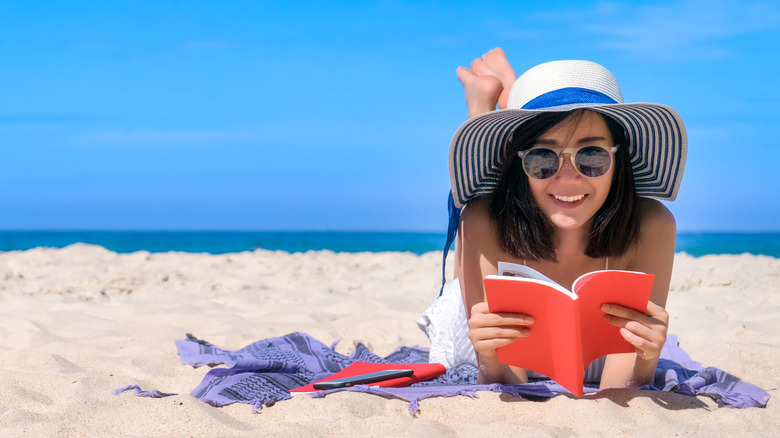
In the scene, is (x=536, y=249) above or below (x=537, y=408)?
above

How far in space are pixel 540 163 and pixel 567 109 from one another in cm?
26

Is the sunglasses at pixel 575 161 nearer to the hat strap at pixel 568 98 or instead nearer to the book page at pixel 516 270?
the hat strap at pixel 568 98

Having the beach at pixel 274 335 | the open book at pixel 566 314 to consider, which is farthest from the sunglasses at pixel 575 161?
the beach at pixel 274 335

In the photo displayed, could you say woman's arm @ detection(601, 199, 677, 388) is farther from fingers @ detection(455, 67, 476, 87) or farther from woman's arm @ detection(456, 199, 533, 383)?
fingers @ detection(455, 67, 476, 87)

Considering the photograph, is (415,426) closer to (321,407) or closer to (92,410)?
(321,407)

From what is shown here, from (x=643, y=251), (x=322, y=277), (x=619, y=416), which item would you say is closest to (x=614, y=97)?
(x=643, y=251)

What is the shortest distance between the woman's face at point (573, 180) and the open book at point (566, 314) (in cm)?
47

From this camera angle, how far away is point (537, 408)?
92.4 inches

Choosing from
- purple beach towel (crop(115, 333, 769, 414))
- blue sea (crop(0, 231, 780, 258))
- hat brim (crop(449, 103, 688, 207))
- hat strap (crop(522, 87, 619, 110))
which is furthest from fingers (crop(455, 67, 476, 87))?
blue sea (crop(0, 231, 780, 258))

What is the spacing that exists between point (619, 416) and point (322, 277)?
5237mm

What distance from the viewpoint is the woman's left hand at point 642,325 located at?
2.18 m

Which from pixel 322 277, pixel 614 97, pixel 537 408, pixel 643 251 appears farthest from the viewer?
pixel 322 277

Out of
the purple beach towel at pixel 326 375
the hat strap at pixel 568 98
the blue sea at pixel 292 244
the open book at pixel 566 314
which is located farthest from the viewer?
the blue sea at pixel 292 244

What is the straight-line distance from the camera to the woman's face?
2447 mm
